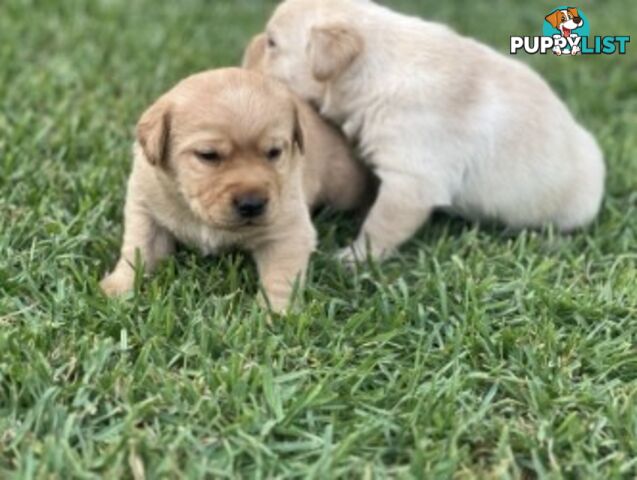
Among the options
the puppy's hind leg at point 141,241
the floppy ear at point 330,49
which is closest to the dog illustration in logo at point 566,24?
the floppy ear at point 330,49

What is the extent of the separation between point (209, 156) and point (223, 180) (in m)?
0.11

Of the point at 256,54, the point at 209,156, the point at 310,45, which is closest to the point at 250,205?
the point at 209,156

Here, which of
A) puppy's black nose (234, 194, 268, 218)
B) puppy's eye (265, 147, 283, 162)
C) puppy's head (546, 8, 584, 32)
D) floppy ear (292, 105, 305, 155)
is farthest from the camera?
puppy's head (546, 8, 584, 32)

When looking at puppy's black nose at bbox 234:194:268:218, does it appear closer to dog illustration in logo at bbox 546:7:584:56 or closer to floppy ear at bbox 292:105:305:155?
floppy ear at bbox 292:105:305:155

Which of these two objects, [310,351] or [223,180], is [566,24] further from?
[310,351]

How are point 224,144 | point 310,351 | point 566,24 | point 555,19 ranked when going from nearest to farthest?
point 310,351, point 224,144, point 566,24, point 555,19

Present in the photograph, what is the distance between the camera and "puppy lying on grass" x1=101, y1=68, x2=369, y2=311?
3.54 meters

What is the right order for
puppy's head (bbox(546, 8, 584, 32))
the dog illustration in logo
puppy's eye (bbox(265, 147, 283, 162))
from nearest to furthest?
puppy's eye (bbox(265, 147, 283, 162)) → the dog illustration in logo → puppy's head (bbox(546, 8, 584, 32))

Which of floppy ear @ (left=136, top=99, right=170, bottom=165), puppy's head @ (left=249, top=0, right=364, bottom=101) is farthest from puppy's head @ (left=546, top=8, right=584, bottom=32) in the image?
floppy ear @ (left=136, top=99, right=170, bottom=165)

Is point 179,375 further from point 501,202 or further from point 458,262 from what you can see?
point 501,202

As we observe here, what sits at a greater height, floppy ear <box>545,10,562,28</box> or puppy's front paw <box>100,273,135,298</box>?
floppy ear <box>545,10,562,28</box>

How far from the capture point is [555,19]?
705 cm

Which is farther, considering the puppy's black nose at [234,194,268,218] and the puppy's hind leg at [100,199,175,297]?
the puppy's hind leg at [100,199,175,297]

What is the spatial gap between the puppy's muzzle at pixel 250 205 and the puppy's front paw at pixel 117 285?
0.50 metres
